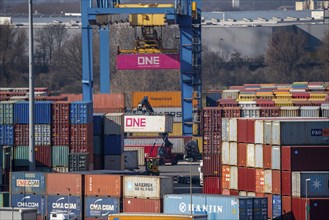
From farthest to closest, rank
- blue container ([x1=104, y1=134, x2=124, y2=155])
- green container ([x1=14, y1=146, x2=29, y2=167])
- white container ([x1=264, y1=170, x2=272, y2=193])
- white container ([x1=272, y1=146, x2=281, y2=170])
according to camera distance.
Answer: blue container ([x1=104, y1=134, x2=124, y2=155]), green container ([x1=14, y1=146, x2=29, y2=167]), white container ([x1=264, y1=170, x2=272, y2=193]), white container ([x1=272, y1=146, x2=281, y2=170])

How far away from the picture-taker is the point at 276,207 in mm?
43812

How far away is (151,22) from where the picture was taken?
65125 mm

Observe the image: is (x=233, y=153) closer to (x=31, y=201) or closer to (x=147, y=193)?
(x=147, y=193)

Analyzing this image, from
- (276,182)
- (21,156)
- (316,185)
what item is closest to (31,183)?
(21,156)

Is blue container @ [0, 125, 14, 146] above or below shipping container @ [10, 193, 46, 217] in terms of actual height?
above

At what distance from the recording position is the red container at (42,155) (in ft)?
167

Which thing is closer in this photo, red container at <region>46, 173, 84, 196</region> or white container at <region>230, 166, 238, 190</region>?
red container at <region>46, 173, 84, 196</region>

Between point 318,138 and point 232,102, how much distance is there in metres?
15.4

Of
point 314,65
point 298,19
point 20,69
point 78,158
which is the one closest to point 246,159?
point 78,158

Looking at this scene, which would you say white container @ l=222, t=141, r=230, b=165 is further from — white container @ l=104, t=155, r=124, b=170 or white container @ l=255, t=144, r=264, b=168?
white container @ l=104, t=155, r=124, b=170

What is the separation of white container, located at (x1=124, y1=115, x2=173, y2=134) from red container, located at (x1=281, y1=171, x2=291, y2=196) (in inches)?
876

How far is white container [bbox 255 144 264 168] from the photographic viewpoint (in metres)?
45.3

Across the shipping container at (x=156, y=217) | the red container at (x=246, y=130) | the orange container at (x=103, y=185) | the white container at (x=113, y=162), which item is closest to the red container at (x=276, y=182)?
the red container at (x=246, y=130)

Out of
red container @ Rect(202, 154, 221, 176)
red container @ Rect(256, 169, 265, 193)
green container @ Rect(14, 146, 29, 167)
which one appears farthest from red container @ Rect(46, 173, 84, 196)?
red container @ Rect(202, 154, 221, 176)
